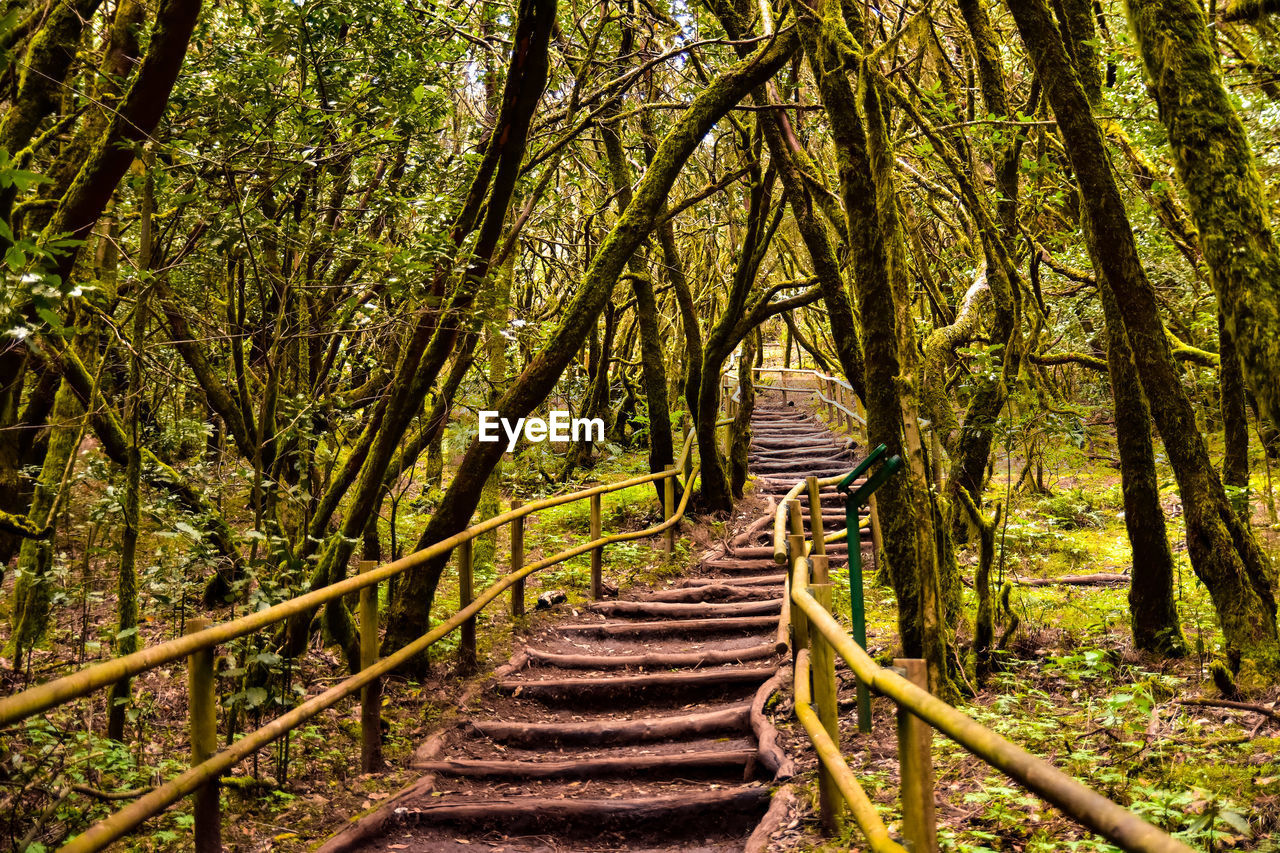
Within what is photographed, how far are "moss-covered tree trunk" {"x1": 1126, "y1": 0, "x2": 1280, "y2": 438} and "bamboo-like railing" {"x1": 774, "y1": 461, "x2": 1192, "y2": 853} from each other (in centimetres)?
149

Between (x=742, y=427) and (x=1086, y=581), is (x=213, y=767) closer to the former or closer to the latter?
(x=1086, y=581)

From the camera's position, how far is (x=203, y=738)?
3.15m

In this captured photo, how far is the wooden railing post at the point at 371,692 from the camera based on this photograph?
4.75m

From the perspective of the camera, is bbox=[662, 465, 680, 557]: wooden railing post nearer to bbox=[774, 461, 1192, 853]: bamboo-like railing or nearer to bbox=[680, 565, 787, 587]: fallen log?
bbox=[680, 565, 787, 587]: fallen log

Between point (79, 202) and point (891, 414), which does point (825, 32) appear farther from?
point (79, 202)

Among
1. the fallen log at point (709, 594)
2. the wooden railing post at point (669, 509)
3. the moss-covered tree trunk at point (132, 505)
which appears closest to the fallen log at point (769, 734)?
the fallen log at point (709, 594)

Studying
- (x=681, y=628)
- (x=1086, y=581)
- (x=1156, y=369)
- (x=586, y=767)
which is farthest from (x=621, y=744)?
(x=1086, y=581)

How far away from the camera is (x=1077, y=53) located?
5.41m

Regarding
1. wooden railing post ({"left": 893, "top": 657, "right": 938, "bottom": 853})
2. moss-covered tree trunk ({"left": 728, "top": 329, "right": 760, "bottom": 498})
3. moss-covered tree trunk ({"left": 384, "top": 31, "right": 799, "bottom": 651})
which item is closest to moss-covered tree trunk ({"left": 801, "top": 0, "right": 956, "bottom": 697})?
moss-covered tree trunk ({"left": 384, "top": 31, "right": 799, "bottom": 651})

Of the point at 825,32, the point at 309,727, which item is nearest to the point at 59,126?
the point at 309,727

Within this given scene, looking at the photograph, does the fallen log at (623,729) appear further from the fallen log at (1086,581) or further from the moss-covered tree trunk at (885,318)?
the fallen log at (1086,581)

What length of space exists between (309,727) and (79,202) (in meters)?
3.20

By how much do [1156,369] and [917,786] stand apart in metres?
3.54

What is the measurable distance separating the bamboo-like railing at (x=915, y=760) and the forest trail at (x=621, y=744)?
797 millimetres
